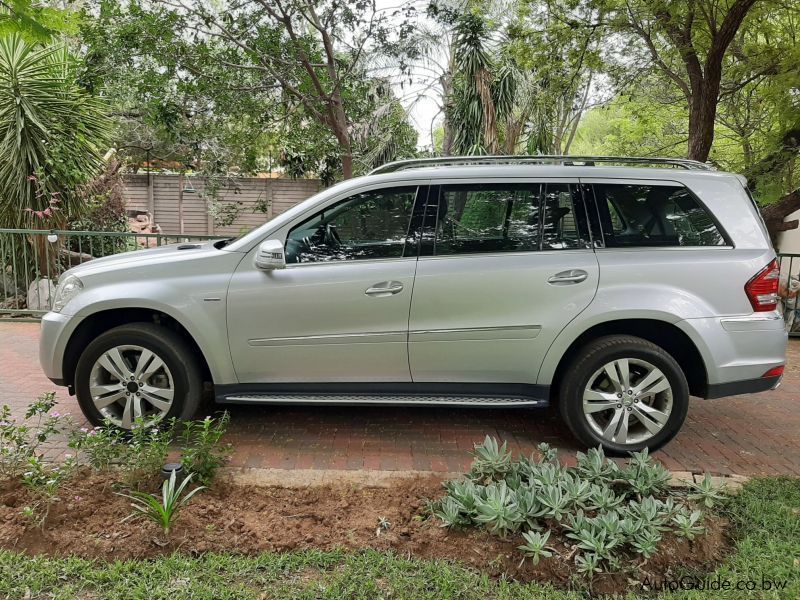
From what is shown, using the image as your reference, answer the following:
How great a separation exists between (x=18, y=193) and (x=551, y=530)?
9.21 m

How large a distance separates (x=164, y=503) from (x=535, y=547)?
177cm

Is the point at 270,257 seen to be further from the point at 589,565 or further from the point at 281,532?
the point at 589,565

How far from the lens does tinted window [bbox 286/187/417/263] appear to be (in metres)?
3.99

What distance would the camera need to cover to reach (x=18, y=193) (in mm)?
8844

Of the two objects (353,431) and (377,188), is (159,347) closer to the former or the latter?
(353,431)

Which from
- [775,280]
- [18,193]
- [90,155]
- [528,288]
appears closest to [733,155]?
A: [775,280]

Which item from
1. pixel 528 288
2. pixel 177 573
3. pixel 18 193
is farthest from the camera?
pixel 18 193

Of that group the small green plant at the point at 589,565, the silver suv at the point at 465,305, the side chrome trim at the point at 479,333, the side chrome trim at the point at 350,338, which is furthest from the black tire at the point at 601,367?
the small green plant at the point at 589,565

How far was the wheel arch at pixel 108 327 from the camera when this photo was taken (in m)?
4.06

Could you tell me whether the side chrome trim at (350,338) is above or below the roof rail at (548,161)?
below

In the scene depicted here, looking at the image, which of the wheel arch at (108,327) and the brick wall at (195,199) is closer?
the wheel arch at (108,327)

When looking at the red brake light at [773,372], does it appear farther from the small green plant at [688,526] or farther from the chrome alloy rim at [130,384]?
the chrome alloy rim at [130,384]

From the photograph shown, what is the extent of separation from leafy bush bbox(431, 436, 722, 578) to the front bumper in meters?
2.72

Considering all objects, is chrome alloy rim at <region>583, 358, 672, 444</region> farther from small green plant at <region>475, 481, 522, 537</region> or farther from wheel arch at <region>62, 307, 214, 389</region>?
wheel arch at <region>62, 307, 214, 389</region>
